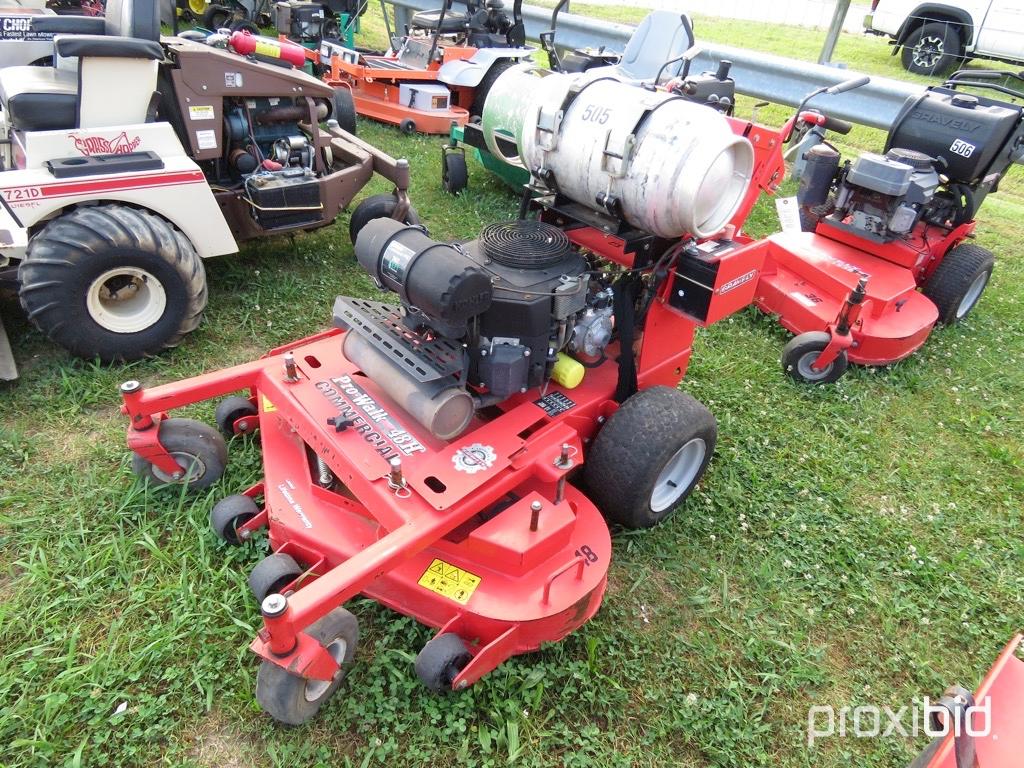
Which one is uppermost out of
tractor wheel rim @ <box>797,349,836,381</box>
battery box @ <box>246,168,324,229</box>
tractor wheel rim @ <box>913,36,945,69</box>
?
tractor wheel rim @ <box>913,36,945,69</box>

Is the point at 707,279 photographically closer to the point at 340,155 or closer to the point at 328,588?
the point at 328,588

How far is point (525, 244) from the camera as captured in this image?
2873mm

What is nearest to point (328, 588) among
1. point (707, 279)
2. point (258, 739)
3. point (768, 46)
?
point (258, 739)

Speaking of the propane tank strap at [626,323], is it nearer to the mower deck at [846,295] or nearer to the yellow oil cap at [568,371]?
the yellow oil cap at [568,371]

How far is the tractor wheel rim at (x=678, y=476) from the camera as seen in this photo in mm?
3234

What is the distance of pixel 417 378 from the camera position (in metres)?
2.58

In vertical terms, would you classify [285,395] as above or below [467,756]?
above

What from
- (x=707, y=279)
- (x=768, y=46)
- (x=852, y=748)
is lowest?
(x=852, y=748)

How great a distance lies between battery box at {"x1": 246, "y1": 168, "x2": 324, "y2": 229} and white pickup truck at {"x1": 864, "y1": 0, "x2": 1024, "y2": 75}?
1066 centimetres

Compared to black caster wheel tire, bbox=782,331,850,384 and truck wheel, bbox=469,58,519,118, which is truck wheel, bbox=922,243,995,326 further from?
truck wheel, bbox=469,58,519,118

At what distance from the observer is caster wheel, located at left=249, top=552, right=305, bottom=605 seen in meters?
2.52

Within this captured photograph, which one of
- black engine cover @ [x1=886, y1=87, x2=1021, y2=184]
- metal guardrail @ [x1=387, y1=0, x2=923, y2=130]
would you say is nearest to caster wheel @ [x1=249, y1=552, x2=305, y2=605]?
black engine cover @ [x1=886, y1=87, x2=1021, y2=184]

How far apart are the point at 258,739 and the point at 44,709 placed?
705 mm

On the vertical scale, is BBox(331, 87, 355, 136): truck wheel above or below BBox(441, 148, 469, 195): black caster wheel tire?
above
